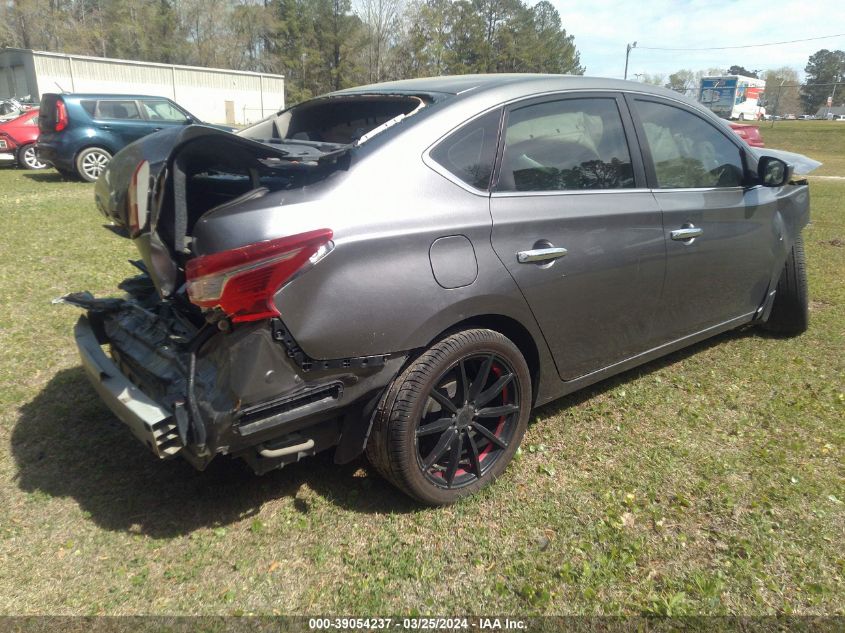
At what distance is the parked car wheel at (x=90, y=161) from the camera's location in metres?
12.0

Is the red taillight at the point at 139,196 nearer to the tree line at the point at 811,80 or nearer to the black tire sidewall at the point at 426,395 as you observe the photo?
the black tire sidewall at the point at 426,395

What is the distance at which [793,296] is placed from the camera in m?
4.39

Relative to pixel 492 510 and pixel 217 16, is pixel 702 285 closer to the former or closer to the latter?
pixel 492 510

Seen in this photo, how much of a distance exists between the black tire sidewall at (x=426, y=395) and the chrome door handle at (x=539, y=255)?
0.33 m

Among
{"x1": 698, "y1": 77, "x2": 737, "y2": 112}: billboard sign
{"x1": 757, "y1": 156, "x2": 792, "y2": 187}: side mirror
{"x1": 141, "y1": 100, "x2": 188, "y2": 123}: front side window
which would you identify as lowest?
{"x1": 698, "y1": 77, "x2": 737, "y2": 112}: billboard sign

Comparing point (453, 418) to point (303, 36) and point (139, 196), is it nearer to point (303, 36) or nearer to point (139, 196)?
point (139, 196)

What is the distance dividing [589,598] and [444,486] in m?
0.71

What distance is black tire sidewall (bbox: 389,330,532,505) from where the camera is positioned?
7.80 ft

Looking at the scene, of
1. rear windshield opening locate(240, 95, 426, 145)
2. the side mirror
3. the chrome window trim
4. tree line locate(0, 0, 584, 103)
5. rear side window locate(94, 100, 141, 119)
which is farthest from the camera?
tree line locate(0, 0, 584, 103)

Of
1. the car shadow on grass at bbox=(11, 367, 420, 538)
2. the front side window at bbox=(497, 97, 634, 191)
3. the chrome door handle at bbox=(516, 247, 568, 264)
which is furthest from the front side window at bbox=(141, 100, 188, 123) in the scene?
the chrome door handle at bbox=(516, 247, 568, 264)

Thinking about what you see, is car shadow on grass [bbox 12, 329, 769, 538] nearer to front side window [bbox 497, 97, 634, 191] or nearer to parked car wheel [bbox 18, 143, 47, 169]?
front side window [bbox 497, 97, 634, 191]

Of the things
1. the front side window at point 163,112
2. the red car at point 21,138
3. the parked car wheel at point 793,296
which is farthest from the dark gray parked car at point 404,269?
the red car at point 21,138

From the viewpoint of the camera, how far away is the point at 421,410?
8.02 feet

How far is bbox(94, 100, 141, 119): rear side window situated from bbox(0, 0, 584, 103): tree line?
37.7 m
